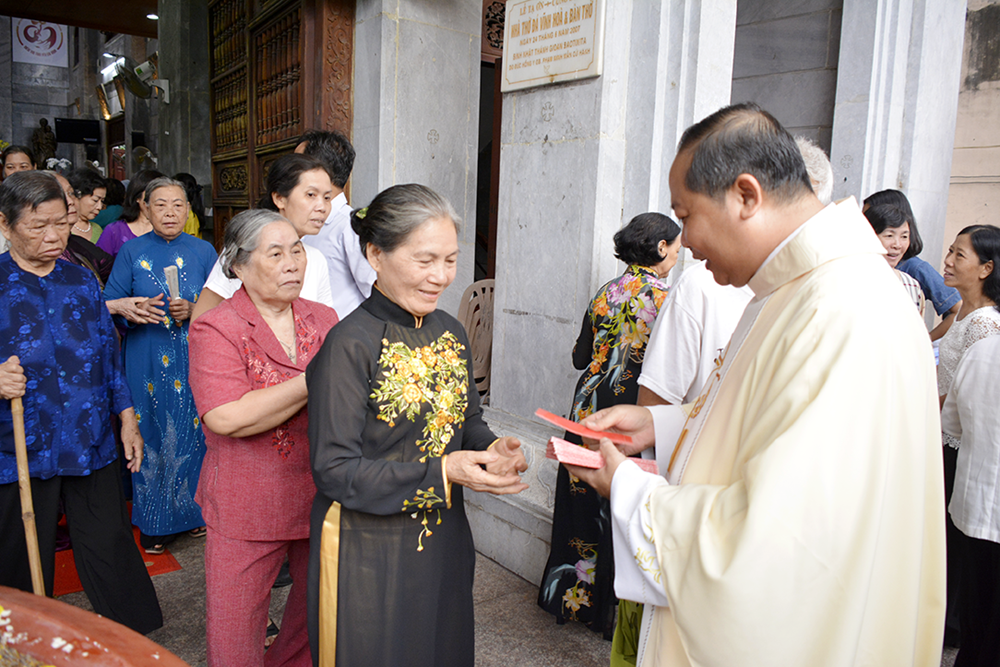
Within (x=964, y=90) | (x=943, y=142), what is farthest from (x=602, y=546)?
(x=964, y=90)

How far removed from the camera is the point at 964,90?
6.20 m

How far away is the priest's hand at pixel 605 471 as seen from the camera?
1460mm

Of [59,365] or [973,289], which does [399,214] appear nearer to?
[59,365]

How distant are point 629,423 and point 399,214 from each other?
83 centimetres

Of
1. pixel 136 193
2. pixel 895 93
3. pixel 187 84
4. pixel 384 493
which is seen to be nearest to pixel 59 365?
pixel 384 493

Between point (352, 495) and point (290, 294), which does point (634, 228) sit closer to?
point (290, 294)

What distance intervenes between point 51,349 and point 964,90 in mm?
7286

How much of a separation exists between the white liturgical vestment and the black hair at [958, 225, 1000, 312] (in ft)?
6.49

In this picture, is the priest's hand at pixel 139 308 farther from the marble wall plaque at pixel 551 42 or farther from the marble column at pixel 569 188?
the marble wall plaque at pixel 551 42

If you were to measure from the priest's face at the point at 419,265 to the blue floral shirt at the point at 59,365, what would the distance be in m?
1.51

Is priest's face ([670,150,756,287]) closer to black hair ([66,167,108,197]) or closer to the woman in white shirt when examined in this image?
the woman in white shirt

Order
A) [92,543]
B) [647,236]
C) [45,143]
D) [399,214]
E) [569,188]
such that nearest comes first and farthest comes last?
[399,214] < [92,543] < [647,236] < [569,188] < [45,143]

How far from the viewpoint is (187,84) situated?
7.95 meters

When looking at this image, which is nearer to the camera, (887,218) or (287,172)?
(287,172)
